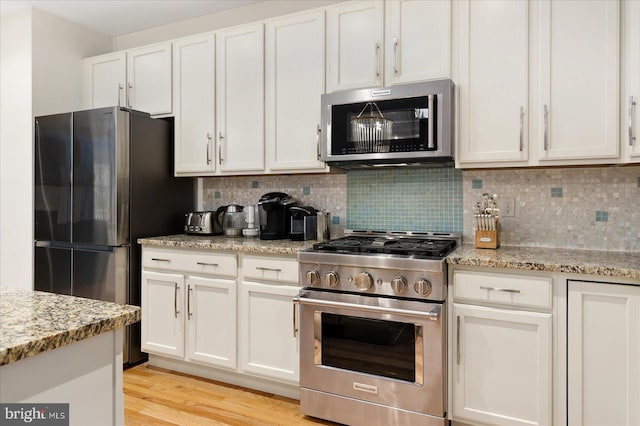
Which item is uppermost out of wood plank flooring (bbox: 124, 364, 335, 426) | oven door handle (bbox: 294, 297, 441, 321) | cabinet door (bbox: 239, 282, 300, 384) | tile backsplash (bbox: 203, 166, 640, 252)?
tile backsplash (bbox: 203, 166, 640, 252)

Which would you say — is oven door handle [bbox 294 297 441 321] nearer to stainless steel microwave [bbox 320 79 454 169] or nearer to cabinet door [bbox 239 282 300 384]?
cabinet door [bbox 239 282 300 384]

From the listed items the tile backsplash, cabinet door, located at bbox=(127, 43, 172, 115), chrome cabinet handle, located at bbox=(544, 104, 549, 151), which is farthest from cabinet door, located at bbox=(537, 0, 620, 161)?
cabinet door, located at bbox=(127, 43, 172, 115)

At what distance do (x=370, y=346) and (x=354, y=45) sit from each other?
68.7 inches

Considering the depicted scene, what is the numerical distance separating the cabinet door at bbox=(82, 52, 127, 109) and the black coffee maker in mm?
1561

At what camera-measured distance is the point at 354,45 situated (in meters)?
2.59

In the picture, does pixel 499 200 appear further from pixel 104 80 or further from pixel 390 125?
pixel 104 80

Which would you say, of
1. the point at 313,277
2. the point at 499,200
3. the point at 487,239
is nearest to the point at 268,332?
the point at 313,277

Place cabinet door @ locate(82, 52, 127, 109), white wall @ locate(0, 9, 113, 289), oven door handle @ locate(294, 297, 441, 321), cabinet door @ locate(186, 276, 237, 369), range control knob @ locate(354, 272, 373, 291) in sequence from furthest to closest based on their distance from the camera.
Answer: cabinet door @ locate(82, 52, 127, 109) < white wall @ locate(0, 9, 113, 289) < cabinet door @ locate(186, 276, 237, 369) < range control knob @ locate(354, 272, 373, 291) < oven door handle @ locate(294, 297, 441, 321)

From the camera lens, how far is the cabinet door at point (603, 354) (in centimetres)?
178

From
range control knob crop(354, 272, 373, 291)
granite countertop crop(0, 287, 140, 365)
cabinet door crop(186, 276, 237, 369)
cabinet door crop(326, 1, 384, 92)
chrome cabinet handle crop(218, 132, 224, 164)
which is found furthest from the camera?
chrome cabinet handle crop(218, 132, 224, 164)

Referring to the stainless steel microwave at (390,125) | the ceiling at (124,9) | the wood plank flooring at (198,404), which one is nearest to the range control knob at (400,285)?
the stainless steel microwave at (390,125)

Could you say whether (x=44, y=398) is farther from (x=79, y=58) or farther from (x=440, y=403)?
(x=79, y=58)

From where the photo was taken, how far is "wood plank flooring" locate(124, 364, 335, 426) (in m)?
2.32

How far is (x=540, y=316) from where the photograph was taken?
192 cm
